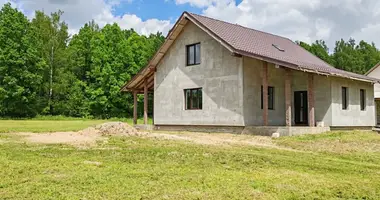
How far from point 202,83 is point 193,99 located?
4.01 ft

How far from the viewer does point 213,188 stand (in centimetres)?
559

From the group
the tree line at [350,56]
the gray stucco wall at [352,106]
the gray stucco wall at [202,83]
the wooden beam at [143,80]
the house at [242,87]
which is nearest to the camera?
the house at [242,87]

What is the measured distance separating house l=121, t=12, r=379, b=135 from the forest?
22.5 meters

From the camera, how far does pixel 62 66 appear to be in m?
47.1

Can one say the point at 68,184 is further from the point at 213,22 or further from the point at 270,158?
the point at 213,22

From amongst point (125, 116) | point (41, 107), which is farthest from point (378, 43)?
point (41, 107)

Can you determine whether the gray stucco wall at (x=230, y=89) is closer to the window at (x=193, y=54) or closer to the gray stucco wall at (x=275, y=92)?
the gray stucco wall at (x=275, y=92)

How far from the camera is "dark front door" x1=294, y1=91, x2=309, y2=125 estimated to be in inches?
776

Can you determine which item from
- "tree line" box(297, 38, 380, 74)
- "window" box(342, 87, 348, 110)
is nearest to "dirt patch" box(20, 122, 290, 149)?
"window" box(342, 87, 348, 110)

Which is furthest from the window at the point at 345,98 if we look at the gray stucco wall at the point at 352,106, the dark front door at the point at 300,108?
the dark front door at the point at 300,108

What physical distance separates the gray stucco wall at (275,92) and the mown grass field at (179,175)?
7.89 m

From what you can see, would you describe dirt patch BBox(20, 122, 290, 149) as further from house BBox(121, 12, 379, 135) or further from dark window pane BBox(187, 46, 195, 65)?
dark window pane BBox(187, 46, 195, 65)

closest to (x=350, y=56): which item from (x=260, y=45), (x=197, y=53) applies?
(x=260, y=45)

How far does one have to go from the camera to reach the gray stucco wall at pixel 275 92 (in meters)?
18.0
